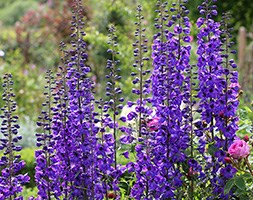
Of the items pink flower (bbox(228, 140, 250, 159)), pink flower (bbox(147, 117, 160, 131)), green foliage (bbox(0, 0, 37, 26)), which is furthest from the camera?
green foliage (bbox(0, 0, 37, 26))

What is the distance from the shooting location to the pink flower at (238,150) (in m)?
3.19

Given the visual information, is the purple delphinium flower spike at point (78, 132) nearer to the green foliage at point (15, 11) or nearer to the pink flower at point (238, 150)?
the pink flower at point (238, 150)

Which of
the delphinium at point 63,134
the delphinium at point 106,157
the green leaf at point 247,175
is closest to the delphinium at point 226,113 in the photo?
the green leaf at point 247,175

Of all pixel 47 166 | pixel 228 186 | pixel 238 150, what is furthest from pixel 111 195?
pixel 238 150

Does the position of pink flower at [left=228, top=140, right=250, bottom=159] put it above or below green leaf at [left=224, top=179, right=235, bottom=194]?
above

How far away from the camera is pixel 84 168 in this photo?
340cm

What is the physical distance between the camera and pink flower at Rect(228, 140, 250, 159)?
10.5ft

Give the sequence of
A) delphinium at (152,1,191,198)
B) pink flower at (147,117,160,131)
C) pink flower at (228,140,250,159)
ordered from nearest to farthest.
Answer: pink flower at (228,140,250,159) < delphinium at (152,1,191,198) < pink flower at (147,117,160,131)

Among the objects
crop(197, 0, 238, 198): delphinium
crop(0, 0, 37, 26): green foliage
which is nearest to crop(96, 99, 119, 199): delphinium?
crop(197, 0, 238, 198): delphinium

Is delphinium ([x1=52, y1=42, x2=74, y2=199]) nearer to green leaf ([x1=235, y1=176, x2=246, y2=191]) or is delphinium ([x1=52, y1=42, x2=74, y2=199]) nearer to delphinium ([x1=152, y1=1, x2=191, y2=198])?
delphinium ([x1=152, y1=1, x2=191, y2=198])

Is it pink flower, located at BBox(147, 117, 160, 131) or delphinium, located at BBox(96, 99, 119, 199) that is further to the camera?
pink flower, located at BBox(147, 117, 160, 131)

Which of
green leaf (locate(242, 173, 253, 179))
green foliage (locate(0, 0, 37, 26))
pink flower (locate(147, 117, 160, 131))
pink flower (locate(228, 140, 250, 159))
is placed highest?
green foliage (locate(0, 0, 37, 26))

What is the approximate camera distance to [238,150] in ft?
10.5

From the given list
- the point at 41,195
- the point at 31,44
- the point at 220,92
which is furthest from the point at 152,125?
the point at 31,44
